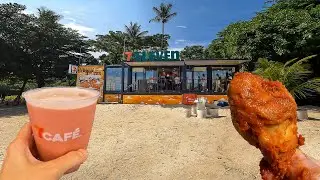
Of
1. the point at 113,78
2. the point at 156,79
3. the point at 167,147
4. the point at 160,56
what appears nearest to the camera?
the point at 167,147

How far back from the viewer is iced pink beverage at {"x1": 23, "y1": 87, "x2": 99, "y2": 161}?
4.49 feet

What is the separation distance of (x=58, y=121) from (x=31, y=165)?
197 mm

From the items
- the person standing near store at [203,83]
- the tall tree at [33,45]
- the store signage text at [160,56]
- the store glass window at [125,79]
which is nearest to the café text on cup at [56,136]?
the store signage text at [160,56]

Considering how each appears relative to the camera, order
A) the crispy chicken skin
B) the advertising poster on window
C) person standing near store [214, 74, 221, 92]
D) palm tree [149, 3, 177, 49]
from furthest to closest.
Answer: palm tree [149, 3, 177, 49] → the advertising poster on window → person standing near store [214, 74, 221, 92] → the crispy chicken skin

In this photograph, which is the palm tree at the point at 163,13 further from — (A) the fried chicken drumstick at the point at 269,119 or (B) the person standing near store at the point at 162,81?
(A) the fried chicken drumstick at the point at 269,119

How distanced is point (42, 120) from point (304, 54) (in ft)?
75.3

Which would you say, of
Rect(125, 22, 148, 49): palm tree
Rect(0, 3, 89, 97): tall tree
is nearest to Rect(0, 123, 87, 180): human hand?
Rect(0, 3, 89, 97): tall tree

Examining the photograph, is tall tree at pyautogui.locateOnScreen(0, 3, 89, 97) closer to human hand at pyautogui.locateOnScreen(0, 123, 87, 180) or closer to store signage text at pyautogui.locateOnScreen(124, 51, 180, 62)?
store signage text at pyautogui.locateOnScreen(124, 51, 180, 62)

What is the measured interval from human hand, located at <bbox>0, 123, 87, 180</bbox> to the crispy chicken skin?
121 cm

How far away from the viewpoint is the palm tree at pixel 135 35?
6038cm

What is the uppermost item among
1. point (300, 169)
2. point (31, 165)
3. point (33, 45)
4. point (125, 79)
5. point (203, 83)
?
point (33, 45)

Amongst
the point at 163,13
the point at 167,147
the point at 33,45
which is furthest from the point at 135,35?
the point at 167,147

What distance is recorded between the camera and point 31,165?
4.41 ft

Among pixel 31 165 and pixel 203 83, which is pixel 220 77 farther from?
pixel 31 165
